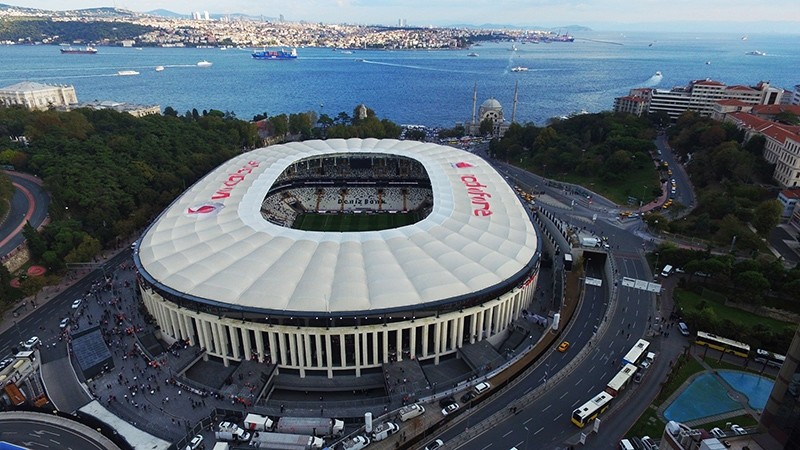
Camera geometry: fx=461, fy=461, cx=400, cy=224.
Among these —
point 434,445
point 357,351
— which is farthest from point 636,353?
point 357,351

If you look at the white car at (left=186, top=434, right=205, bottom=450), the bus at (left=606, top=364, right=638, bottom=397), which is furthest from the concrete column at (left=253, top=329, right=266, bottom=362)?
the bus at (left=606, top=364, right=638, bottom=397)

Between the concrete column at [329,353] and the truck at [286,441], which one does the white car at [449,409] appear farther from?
the concrete column at [329,353]

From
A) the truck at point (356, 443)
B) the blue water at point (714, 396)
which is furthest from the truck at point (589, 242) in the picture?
the truck at point (356, 443)

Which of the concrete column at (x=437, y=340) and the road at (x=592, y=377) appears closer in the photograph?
the road at (x=592, y=377)

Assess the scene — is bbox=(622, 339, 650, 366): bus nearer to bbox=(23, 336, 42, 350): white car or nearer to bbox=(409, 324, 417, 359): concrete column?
bbox=(409, 324, 417, 359): concrete column

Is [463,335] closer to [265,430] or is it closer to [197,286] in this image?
[265,430]

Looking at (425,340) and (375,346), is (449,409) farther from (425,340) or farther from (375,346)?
(375,346)
